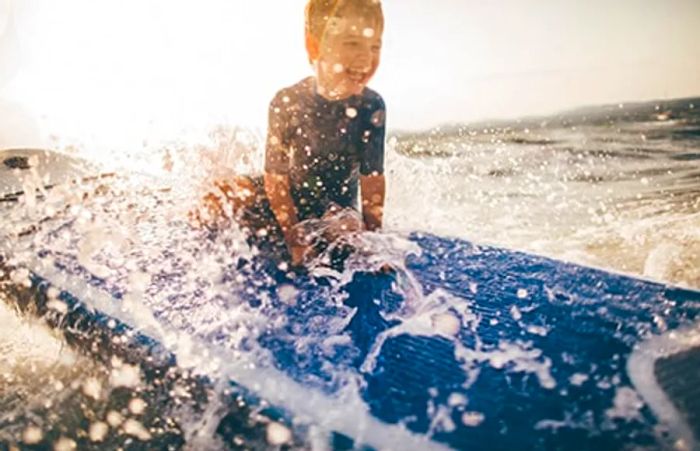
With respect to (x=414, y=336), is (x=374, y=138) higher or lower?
higher

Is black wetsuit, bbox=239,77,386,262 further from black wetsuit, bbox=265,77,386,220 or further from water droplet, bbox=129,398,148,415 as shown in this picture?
water droplet, bbox=129,398,148,415

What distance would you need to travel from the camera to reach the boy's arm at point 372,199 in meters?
2.79

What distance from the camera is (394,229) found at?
3379 mm

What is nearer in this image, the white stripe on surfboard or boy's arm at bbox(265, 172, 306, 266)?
the white stripe on surfboard

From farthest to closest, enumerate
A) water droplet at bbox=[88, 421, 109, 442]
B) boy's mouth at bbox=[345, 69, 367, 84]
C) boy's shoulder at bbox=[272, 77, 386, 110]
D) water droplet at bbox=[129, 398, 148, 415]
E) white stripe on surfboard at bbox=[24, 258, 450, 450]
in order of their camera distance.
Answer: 1. boy's shoulder at bbox=[272, 77, 386, 110]
2. boy's mouth at bbox=[345, 69, 367, 84]
3. water droplet at bbox=[88, 421, 109, 442]
4. water droplet at bbox=[129, 398, 148, 415]
5. white stripe on surfboard at bbox=[24, 258, 450, 450]

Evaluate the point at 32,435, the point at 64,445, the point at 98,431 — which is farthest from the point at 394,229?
the point at 32,435

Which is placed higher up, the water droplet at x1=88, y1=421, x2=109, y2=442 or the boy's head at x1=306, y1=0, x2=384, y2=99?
the boy's head at x1=306, y1=0, x2=384, y2=99

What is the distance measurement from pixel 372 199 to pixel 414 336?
109cm

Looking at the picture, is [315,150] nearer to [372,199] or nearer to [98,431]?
[372,199]

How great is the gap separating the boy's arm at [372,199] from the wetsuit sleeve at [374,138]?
0.14 feet

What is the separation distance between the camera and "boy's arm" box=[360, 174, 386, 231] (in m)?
2.79

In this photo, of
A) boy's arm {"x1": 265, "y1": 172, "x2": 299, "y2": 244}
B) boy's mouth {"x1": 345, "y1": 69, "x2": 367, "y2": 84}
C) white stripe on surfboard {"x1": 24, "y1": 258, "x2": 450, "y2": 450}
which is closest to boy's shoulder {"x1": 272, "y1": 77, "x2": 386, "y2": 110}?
boy's mouth {"x1": 345, "y1": 69, "x2": 367, "y2": 84}

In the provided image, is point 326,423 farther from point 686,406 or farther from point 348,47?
point 348,47

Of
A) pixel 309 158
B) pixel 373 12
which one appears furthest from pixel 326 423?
pixel 373 12
